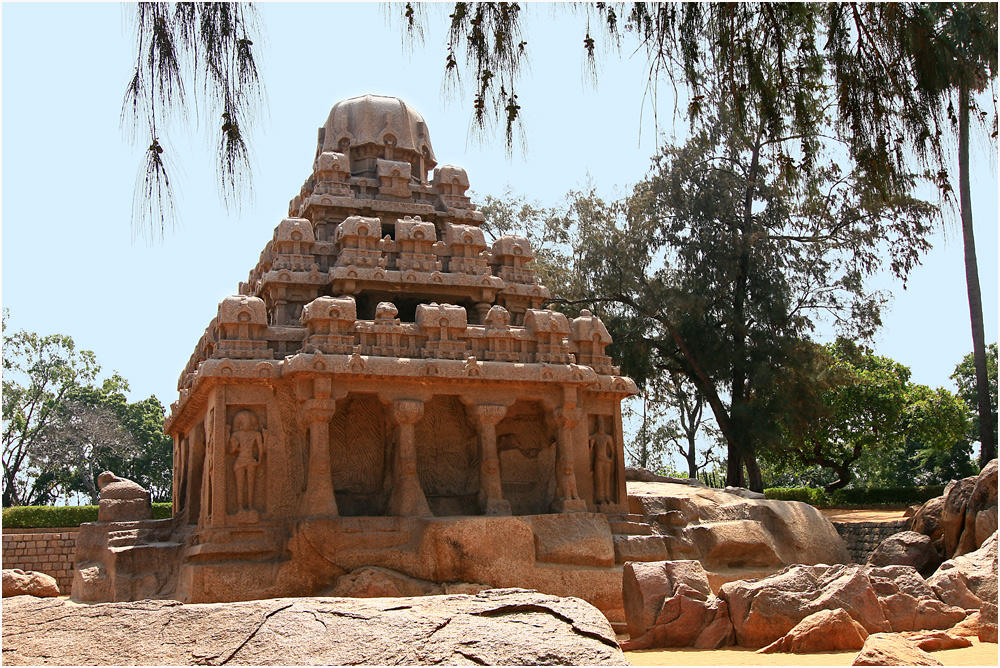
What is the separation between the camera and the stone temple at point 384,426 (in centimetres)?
1359

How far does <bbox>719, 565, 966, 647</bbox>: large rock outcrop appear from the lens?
10.4 meters

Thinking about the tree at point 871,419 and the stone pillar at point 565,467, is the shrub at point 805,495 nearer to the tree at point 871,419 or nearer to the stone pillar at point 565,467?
the tree at point 871,419

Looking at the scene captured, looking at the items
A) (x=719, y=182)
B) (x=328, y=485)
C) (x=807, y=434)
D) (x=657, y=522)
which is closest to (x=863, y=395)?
(x=807, y=434)

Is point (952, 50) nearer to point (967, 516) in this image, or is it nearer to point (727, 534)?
point (967, 516)

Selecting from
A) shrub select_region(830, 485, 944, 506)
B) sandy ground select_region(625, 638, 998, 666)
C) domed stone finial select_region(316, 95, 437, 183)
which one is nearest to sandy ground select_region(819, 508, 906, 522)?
shrub select_region(830, 485, 944, 506)

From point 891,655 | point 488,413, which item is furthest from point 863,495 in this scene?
point 891,655

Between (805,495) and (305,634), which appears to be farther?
(805,495)

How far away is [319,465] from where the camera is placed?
14.1 meters

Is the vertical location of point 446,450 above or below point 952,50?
below

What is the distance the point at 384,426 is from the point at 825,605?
796cm

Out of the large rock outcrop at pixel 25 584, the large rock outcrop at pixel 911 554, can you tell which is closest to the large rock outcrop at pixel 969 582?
the large rock outcrop at pixel 911 554

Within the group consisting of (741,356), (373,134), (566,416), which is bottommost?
(566,416)

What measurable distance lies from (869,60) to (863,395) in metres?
30.0

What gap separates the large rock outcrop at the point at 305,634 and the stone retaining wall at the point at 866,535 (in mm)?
15596
